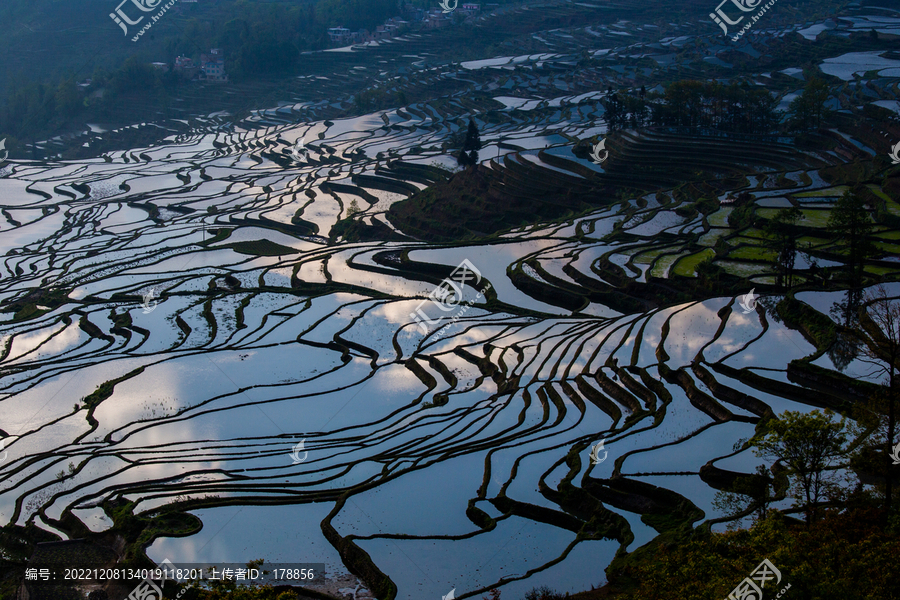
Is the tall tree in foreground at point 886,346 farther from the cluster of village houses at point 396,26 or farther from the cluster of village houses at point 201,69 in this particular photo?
the cluster of village houses at point 396,26

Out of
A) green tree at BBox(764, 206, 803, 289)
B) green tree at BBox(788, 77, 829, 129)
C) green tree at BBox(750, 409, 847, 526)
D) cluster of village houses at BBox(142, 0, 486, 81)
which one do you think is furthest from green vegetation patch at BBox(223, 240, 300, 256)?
cluster of village houses at BBox(142, 0, 486, 81)

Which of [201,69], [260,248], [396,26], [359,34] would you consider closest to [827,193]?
[260,248]

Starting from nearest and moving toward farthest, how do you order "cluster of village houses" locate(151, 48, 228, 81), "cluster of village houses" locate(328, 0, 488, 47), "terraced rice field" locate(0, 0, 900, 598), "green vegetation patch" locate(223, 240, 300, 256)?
"terraced rice field" locate(0, 0, 900, 598) < "green vegetation patch" locate(223, 240, 300, 256) < "cluster of village houses" locate(151, 48, 228, 81) < "cluster of village houses" locate(328, 0, 488, 47)

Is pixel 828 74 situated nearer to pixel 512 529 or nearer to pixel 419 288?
pixel 419 288

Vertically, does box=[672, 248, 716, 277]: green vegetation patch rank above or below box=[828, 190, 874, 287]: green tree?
below

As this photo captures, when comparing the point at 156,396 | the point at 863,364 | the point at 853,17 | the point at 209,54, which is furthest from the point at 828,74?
the point at 209,54

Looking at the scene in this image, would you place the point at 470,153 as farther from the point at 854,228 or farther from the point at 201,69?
the point at 201,69

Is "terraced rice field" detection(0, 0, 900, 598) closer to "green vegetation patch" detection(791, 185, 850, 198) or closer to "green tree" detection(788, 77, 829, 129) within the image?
"green vegetation patch" detection(791, 185, 850, 198)
